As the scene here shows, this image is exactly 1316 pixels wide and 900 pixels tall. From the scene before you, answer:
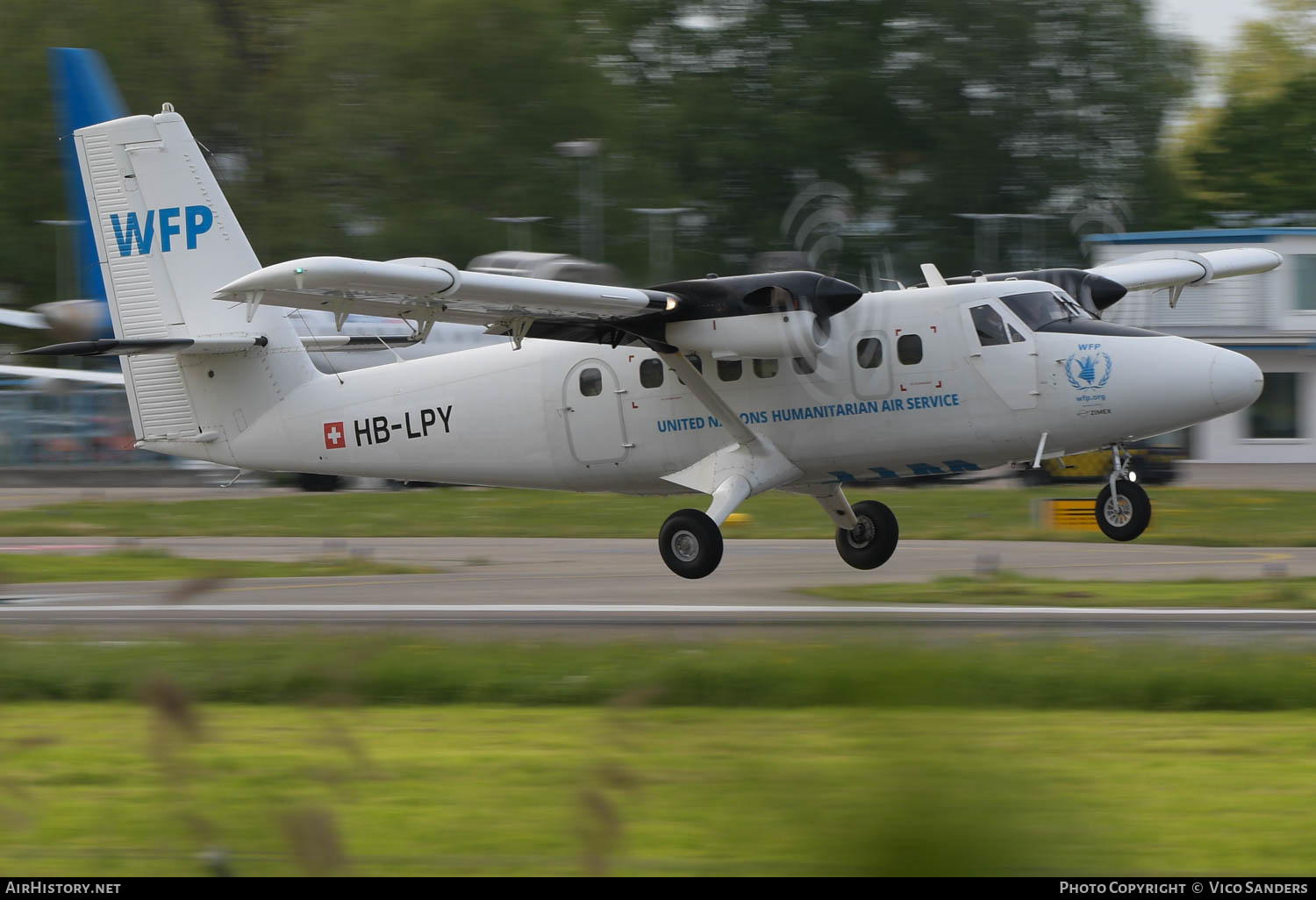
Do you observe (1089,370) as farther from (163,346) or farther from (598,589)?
(163,346)

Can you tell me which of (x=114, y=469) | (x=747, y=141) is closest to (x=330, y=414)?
(x=747, y=141)

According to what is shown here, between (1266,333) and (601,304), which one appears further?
(1266,333)

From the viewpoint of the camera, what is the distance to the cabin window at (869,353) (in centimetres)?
1420

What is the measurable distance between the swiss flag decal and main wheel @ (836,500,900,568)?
5693 millimetres

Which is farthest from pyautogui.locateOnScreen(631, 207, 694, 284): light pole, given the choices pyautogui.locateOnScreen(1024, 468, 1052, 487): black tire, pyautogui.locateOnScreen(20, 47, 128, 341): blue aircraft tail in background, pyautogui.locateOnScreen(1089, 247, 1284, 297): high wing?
pyautogui.locateOnScreen(1024, 468, 1052, 487): black tire

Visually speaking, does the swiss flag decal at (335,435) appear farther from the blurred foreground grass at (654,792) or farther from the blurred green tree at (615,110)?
the blurred foreground grass at (654,792)

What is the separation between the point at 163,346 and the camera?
15328mm

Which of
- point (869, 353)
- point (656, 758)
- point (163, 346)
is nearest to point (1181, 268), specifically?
point (869, 353)

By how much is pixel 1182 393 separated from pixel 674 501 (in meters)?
14.9

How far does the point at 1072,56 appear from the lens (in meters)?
41.6

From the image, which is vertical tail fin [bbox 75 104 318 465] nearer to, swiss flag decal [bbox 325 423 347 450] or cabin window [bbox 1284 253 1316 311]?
swiss flag decal [bbox 325 423 347 450]

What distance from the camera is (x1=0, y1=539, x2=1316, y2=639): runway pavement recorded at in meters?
11.6

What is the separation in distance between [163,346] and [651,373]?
17.3 feet

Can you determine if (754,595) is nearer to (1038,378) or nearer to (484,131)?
(1038,378)
